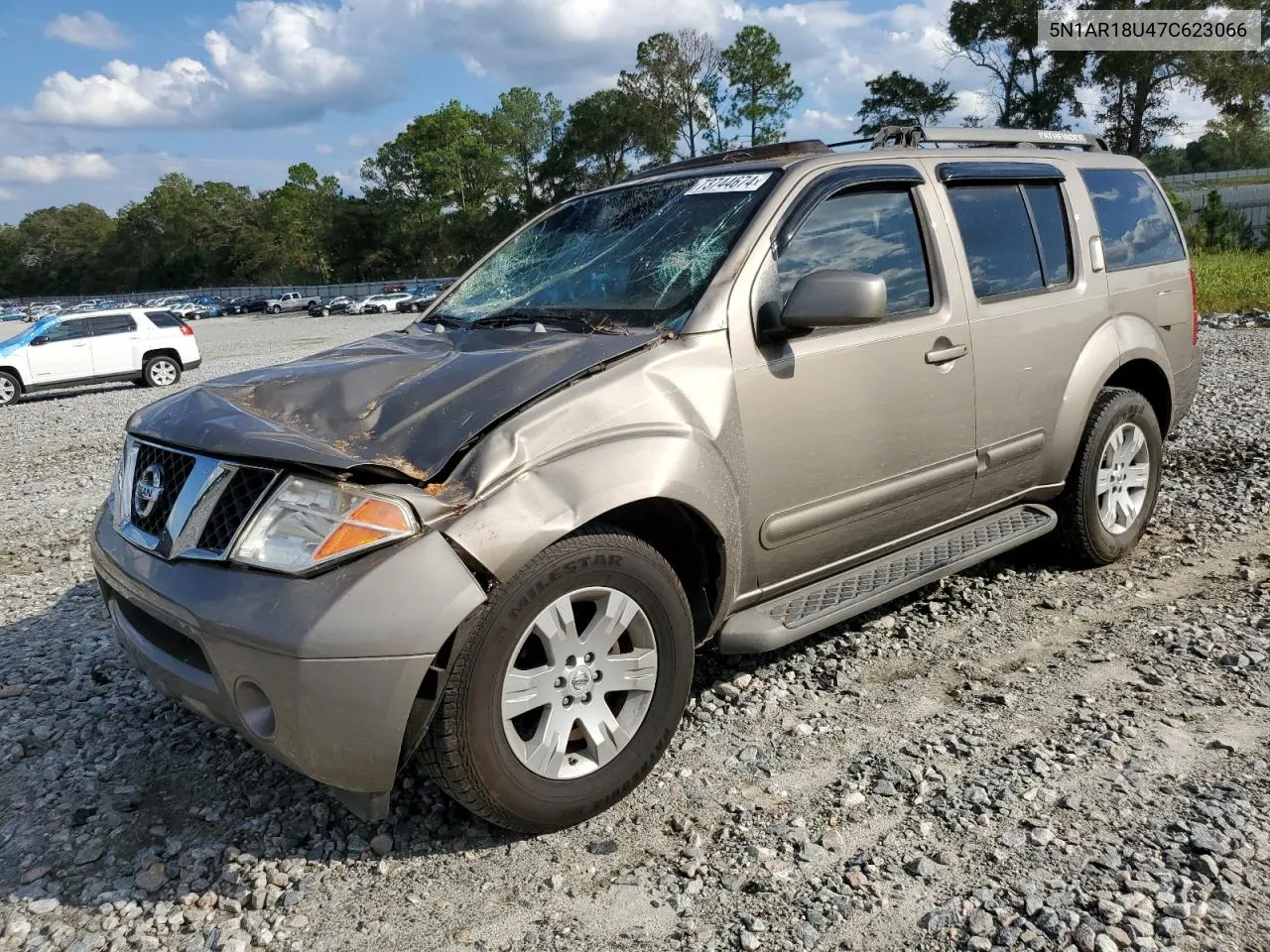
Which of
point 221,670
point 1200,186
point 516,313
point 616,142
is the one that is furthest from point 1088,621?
point 616,142

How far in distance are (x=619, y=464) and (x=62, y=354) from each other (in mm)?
17747

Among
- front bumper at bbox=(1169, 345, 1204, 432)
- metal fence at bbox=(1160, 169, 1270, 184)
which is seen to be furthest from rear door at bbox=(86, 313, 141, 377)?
Result: metal fence at bbox=(1160, 169, 1270, 184)

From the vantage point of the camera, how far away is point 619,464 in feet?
8.82

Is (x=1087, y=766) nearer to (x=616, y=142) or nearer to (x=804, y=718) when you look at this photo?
(x=804, y=718)

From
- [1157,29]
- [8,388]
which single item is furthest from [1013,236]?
[1157,29]

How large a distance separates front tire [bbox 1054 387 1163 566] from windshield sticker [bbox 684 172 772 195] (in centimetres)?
204

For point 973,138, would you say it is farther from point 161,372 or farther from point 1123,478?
point 161,372

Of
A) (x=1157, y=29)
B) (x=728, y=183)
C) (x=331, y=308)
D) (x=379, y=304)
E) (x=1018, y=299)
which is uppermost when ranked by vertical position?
(x=1157, y=29)

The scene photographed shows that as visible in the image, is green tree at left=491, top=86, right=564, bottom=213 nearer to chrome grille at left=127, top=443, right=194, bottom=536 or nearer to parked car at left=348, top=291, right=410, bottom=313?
parked car at left=348, top=291, right=410, bottom=313

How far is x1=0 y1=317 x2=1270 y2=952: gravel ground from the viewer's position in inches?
92.7

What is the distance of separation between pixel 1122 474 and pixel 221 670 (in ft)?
13.4

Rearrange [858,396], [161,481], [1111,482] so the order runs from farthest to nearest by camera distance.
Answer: [1111,482] → [858,396] → [161,481]

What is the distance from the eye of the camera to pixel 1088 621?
4059mm

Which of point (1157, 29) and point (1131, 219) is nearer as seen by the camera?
point (1131, 219)
